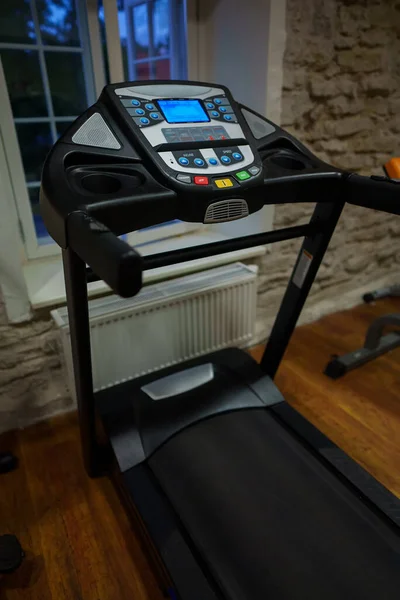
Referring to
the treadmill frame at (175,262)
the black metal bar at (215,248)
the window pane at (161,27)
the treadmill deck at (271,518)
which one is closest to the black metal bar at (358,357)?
the treadmill frame at (175,262)

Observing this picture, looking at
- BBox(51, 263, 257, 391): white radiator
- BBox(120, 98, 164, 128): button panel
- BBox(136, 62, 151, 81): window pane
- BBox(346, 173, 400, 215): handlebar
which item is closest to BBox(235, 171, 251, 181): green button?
BBox(120, 98, 164, 128): button panel

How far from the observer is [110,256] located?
734 mm

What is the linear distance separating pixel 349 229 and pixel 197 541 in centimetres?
202

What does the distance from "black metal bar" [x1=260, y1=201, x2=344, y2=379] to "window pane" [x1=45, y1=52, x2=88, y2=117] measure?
3.84ft

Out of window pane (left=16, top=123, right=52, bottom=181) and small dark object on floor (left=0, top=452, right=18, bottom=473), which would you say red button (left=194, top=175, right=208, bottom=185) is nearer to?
window pane (left=16, top=123, right=52, bottom=181)

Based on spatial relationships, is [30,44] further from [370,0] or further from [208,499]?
[208,499]

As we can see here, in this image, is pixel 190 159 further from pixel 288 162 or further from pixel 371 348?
pixel 371 348

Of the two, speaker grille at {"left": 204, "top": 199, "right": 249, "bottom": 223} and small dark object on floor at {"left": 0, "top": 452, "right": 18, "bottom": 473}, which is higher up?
speaker grille at {"left": 204, "top": 199, "right": 249, "bottom": 223}

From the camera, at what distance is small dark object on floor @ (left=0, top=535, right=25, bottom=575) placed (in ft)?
3.96

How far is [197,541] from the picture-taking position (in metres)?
1.17

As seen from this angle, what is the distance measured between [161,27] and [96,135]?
125 cm

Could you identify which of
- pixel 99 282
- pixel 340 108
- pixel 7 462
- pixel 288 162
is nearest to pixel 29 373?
pixel 7 462

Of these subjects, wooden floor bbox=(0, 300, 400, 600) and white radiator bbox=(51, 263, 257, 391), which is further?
white radiator bbox=(51, 263, 257, 391)

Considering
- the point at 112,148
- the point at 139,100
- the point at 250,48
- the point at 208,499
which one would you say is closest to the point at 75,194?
the point at 112,148
